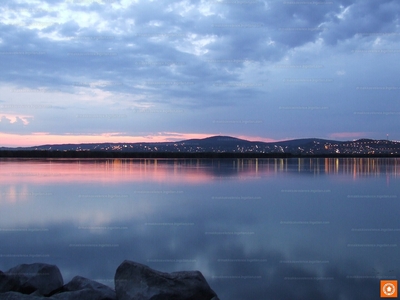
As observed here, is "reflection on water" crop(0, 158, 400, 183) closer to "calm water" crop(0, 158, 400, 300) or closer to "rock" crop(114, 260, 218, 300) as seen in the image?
"calm water" crop(0, 158, 400, 300)

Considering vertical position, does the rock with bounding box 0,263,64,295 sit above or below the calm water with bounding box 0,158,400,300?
above

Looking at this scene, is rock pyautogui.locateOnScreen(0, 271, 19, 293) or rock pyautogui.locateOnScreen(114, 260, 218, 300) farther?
rock pyautogui.locateOnScreen(0, 271, 19, 293)

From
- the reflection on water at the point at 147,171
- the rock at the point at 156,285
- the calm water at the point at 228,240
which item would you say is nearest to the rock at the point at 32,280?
the calm water at the point at 228,240

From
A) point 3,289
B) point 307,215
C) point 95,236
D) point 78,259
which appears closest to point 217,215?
point 307,215

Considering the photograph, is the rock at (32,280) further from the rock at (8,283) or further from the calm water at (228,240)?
the calm water at (228,240)

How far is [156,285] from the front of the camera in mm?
5047

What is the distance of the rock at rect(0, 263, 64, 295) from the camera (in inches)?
227

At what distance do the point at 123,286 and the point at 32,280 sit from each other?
1565mm

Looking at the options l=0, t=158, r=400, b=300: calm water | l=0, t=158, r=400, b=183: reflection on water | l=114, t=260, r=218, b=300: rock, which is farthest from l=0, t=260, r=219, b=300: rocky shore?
l=0, t=158, r=400, b=183: reflection on water

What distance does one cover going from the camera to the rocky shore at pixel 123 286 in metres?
5.00

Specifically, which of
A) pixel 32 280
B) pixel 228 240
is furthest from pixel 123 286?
pixel 228 240

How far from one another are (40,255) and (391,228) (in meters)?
8.62

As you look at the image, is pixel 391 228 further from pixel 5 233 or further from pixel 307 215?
pixel 5 233

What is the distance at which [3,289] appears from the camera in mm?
5723
